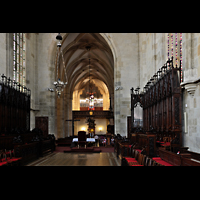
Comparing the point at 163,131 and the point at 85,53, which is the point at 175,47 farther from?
the point at 85,53

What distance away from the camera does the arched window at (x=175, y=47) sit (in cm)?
968

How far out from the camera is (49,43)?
726 inches

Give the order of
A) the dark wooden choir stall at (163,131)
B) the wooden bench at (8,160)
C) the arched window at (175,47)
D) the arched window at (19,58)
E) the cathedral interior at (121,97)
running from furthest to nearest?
the arched window at (19,58)
the arched window at (175,47)
the cathedral interior at (121,97)
the wooden bench at (8,160)
the dark wooden choir stall at (163,131)

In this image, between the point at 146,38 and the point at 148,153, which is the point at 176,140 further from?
the point at 146,38

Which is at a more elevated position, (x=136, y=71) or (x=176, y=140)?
(x=136, y=71)

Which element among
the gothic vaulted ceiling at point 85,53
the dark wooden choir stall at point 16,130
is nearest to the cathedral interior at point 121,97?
the dark wooden choir stall at point 16,130

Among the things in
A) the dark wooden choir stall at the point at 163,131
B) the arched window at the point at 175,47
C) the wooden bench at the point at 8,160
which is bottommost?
the wooden bench at the point at 8,160

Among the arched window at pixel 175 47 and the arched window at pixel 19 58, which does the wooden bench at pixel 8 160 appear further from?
the arched window at pixel 19 58

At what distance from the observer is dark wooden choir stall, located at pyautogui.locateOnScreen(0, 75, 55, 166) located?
30.1ft

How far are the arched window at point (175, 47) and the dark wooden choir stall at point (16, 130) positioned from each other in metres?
6.97

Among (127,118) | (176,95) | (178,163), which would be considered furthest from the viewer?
(127,118)

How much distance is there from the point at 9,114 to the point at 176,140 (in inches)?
336

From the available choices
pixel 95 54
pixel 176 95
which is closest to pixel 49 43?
pixel 95 54

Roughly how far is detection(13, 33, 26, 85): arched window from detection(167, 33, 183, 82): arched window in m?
9.80
